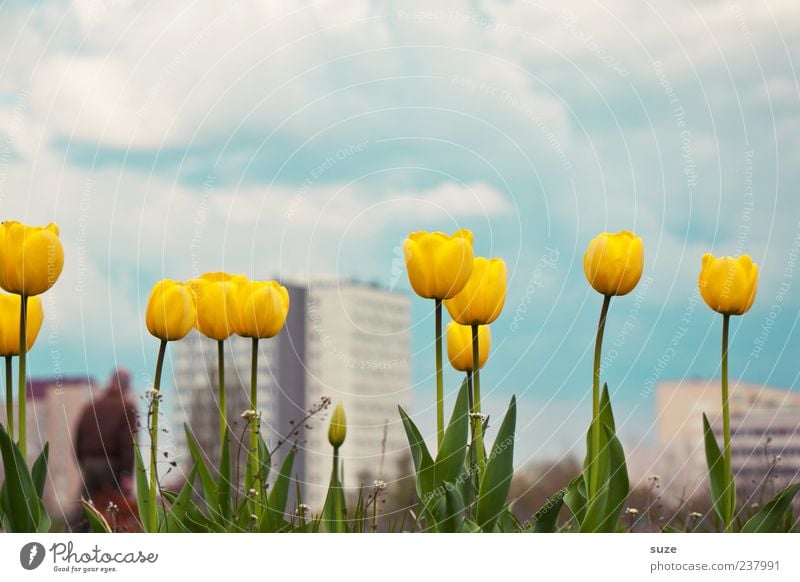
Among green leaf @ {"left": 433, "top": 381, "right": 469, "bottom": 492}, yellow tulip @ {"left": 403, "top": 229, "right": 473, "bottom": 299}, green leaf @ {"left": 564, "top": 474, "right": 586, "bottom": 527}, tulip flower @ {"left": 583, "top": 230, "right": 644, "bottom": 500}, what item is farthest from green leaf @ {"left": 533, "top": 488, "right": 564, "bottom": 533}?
yellow tulip @ {"left": 403, "top": 229, "right": 473, "bottom": 299}

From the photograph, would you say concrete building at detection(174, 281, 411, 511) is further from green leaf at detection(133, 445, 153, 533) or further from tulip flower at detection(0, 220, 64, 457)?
tulip flower at detection(0, 220, 64, 457)

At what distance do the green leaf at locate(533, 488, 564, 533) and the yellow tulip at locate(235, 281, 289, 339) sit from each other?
0.68 meters

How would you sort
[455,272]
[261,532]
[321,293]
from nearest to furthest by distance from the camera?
[455,272]
[261,532]
[321,293]

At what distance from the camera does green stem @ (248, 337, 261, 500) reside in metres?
2.12

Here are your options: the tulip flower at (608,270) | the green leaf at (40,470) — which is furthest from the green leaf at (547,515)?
the green leaf at (40,470)

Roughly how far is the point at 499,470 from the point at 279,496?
1.60ft
